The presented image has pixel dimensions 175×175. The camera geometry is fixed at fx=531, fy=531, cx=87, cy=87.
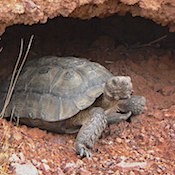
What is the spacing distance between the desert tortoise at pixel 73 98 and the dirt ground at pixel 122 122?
0.10m

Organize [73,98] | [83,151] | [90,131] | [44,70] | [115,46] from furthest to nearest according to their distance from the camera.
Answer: [115,46], [44,70], [73,98], [90,131], [83,151]

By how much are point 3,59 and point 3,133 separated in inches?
75.6

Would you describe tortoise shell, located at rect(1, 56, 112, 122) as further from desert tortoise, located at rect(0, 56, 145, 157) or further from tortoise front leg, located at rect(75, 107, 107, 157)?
tortoise front leg, located at rect(75, 107, 107, 157)

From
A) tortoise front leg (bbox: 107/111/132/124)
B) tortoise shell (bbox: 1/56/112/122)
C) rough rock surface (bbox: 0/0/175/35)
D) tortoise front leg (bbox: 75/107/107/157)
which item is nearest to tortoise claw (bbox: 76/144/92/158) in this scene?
tortoise front leg (bbox: 75/107/107/157)

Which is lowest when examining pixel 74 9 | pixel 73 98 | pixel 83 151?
pixel 83 151

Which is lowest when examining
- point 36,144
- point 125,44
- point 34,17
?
point 36,144

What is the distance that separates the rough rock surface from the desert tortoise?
19.7 inches

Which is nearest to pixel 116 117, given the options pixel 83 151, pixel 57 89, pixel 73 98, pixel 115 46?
pixel 73 98

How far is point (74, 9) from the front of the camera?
443 centimetres

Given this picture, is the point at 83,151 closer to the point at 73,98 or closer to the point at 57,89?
the point at 73,98

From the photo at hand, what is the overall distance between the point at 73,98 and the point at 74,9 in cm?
74

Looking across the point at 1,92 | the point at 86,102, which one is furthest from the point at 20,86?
the point at 86,102

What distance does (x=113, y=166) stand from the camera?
380 centimetres

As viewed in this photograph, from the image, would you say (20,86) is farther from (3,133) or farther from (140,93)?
(140,93)
